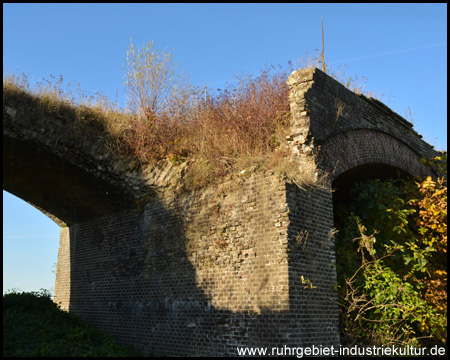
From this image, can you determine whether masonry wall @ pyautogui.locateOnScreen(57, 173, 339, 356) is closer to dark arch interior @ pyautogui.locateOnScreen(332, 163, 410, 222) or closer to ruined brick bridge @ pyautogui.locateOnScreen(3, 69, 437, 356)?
ruined brick bridge @ pyautogui.locateOnScreen(3, 69, 437, 356)

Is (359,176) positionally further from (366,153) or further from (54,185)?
(54,185)

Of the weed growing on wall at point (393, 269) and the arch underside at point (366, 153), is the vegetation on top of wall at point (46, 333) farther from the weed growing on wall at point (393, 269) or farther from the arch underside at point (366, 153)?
the arch underside at point (366, 153)

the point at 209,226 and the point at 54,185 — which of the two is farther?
the point at 54,185

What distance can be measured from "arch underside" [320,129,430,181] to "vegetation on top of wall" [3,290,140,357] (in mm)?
5921

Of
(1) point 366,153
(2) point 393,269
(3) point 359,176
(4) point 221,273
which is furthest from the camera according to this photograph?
(3) point 359,176

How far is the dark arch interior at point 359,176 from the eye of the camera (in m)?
10.1

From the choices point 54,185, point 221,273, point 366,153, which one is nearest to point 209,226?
point 221,273

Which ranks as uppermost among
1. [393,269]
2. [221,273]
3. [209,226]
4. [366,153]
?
[366,153]

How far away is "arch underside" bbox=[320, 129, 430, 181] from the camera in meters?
8.40

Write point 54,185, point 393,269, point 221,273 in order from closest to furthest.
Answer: point 221,273 → point 393,269 → point 54,185

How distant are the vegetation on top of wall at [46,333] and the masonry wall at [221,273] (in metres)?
0.52

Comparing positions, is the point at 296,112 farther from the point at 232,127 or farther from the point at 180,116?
the point at 180,116

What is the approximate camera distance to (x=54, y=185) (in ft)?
34.3

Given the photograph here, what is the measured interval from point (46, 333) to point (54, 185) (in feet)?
11.8
